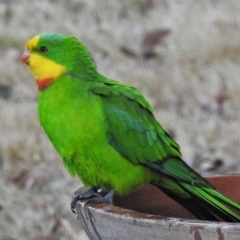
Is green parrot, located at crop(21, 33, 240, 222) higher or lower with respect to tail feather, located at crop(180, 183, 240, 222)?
higher

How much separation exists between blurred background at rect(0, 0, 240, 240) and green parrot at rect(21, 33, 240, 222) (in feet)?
3.77

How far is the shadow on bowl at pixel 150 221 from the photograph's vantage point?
203 cm

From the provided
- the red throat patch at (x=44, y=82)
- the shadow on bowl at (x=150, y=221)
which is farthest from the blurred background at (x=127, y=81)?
the shadow on bowl at (x=150, y=221)

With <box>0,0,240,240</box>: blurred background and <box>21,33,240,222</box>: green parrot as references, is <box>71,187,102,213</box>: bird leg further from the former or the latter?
<box>0,0,240,240</box>: blurred background

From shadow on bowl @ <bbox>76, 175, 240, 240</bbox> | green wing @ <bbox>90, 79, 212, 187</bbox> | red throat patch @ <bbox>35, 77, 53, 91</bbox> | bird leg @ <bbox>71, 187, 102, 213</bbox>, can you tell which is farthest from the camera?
red throat patch @ <bbox>35, 77, 53, 91</bbox>

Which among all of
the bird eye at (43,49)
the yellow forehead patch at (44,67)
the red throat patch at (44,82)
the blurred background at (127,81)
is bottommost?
the blurred background at (127,81)

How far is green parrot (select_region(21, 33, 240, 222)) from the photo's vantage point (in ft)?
8.60

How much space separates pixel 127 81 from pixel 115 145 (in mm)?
2582

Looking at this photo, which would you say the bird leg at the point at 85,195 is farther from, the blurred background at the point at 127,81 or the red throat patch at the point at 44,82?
the blurred background at the point at 127,81

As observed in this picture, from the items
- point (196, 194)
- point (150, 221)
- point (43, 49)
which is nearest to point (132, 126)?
point (196, 194)

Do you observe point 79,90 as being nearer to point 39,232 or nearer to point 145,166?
point 145,166

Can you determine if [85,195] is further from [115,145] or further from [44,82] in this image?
[44,82]

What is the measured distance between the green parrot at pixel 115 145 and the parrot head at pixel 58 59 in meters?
0.05

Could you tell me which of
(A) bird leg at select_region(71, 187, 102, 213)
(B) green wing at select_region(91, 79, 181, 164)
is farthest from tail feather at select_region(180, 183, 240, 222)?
(A) bird leg at select_region(71, 187, 102, 213)
